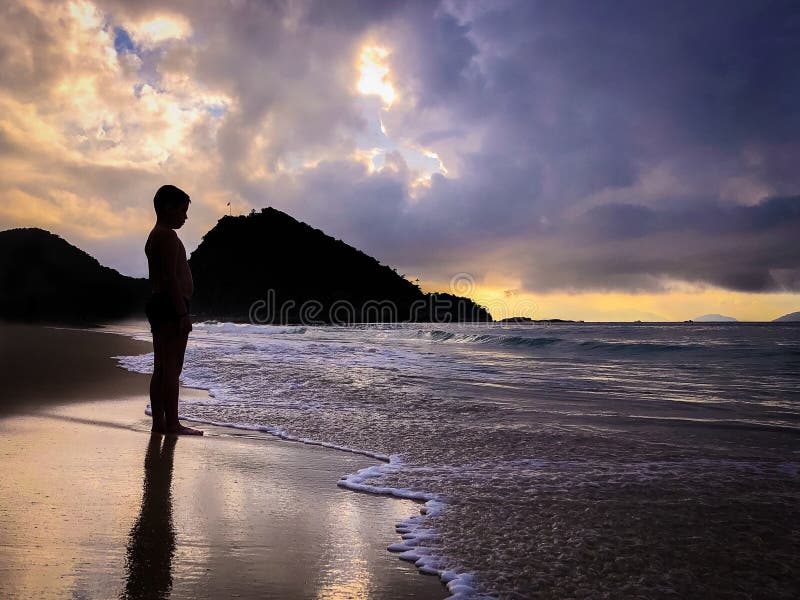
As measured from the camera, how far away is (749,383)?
951cm

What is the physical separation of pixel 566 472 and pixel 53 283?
52.9 m

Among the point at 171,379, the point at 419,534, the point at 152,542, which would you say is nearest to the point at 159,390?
the point at 171,379

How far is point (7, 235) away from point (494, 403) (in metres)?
53.3

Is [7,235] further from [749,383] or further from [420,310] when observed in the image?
[749,383]

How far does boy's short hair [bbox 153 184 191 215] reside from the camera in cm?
436

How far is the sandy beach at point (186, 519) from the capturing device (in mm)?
1761

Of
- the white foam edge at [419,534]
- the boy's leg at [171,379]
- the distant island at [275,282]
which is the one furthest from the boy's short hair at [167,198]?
the distant island at [275,282]

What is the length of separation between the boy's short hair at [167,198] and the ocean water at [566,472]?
1992 millimetres

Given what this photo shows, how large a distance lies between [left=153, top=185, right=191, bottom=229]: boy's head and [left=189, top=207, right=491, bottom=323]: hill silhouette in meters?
61.2

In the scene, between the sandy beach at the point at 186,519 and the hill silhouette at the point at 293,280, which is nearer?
the sandy beach at the point at 186,519

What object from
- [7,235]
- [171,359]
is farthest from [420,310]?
[171,359]

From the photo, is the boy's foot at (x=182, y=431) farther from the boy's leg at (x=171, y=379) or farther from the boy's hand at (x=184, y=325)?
the boy's hand at (x=184, y=325)

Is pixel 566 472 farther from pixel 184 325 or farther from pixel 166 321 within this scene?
pixel 166 321

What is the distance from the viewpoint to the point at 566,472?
11.0 feet
